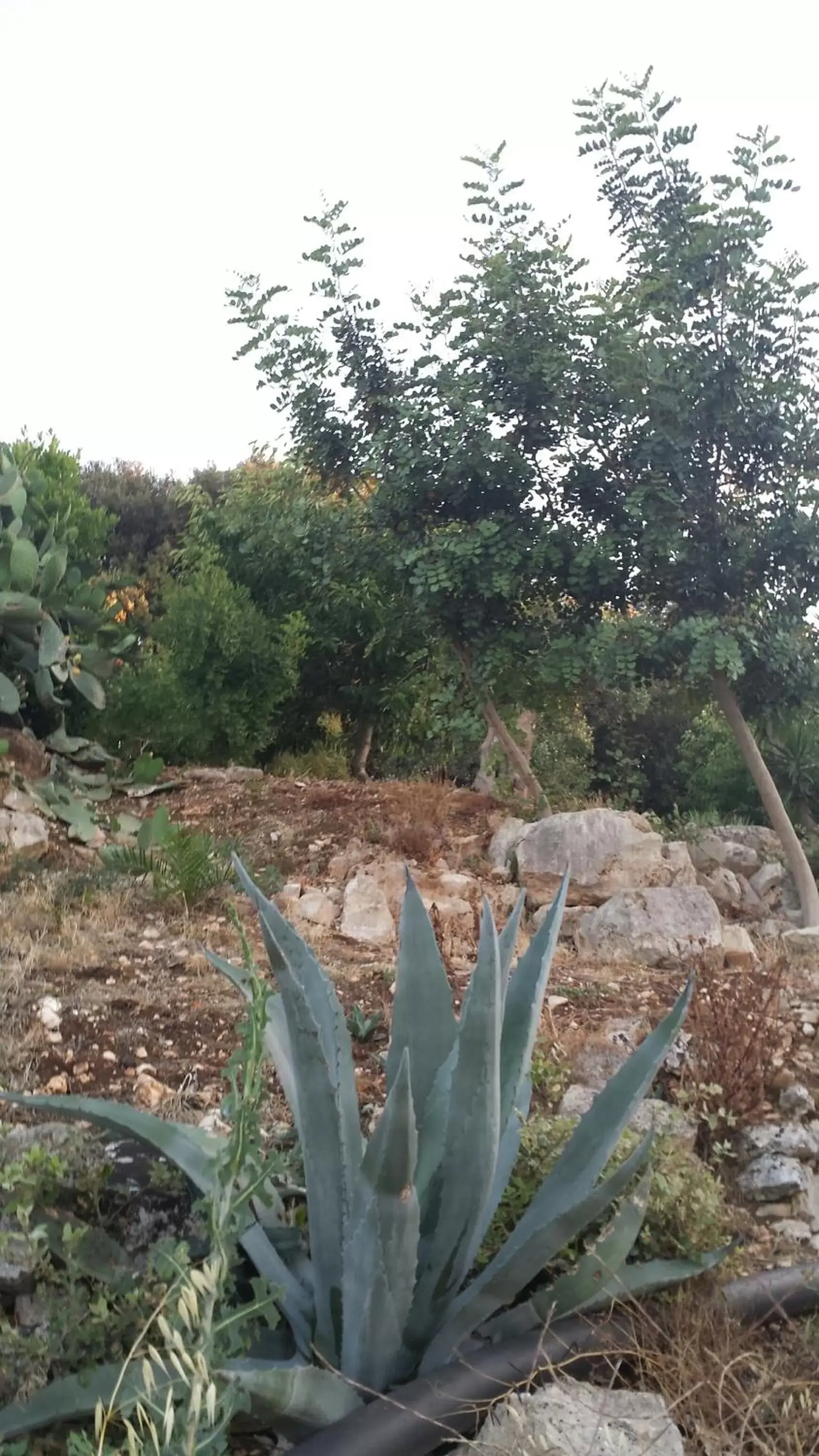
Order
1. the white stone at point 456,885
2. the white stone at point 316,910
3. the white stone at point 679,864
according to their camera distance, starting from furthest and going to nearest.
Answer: the white stone at point 679,864 → the white stone at point 456,885 → the white stone at point 316,910

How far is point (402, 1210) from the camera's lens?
1.71 metres

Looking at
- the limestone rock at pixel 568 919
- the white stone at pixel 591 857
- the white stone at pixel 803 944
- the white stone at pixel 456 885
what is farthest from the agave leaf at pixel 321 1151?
the white stone at pixel 591 857

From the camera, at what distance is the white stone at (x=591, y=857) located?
5.47m

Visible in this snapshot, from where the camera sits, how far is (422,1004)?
7.07 feet

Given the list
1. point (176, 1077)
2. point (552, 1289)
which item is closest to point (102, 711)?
point (176, 1077)

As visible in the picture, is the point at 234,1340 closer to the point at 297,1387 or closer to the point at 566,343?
the point at 297,1387

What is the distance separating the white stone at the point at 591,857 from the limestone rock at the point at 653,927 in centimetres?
36

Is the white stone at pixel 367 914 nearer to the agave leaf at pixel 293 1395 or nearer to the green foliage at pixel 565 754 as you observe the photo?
the agave leaf at pixel 293 1395

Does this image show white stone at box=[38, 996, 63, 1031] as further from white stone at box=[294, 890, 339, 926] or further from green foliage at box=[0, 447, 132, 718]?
green foliage at box=[0, 447, 132, 718]

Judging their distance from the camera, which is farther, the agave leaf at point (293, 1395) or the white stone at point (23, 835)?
the white stone at point (23, 835)

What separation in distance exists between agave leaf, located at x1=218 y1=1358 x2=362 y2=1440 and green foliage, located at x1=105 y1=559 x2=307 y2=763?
246 inches

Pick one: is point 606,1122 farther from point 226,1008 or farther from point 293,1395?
point 226,1008

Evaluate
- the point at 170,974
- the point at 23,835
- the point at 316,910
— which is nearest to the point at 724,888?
the point at 316,910

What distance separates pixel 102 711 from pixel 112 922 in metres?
3.57
